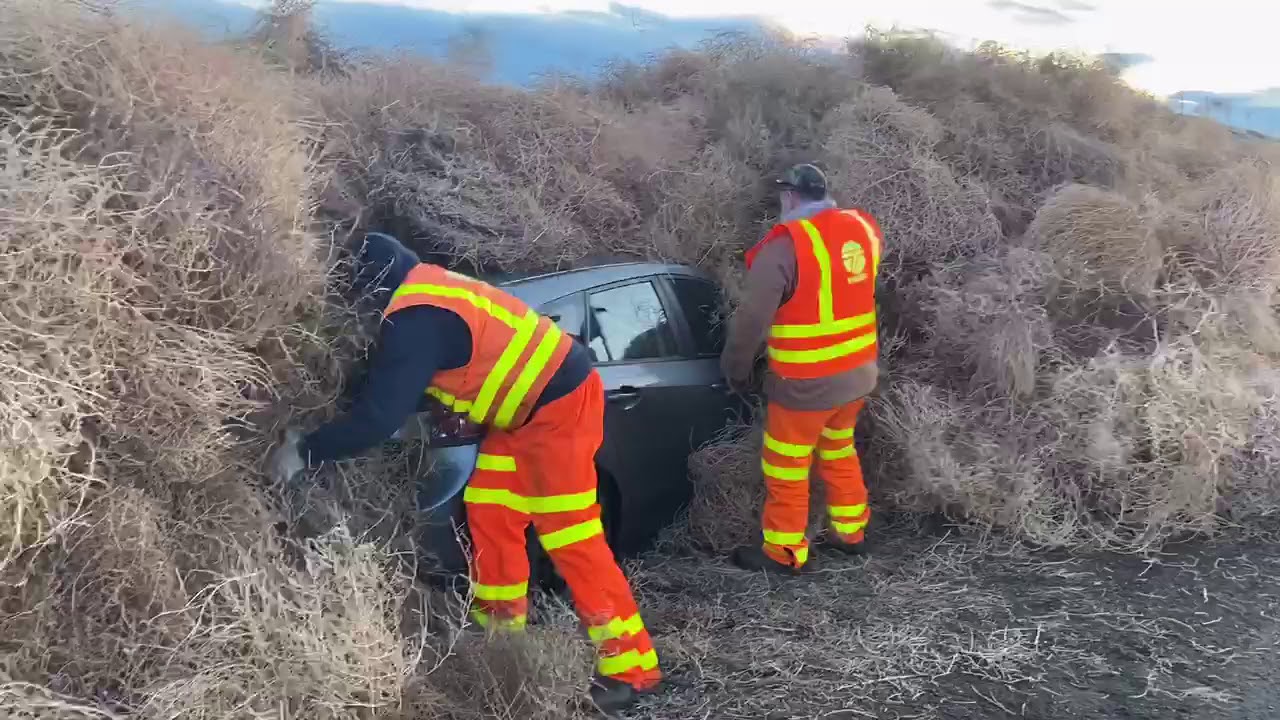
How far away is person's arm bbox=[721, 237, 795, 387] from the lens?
4.50 m

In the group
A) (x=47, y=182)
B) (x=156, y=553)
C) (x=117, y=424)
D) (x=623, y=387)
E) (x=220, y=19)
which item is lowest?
(x=623, y=387)

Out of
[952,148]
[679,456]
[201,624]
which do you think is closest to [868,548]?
[679,456]

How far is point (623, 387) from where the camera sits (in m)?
4.27

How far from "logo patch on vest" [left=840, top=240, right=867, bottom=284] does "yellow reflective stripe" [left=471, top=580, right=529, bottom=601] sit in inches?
83.9

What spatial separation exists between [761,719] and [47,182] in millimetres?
2689

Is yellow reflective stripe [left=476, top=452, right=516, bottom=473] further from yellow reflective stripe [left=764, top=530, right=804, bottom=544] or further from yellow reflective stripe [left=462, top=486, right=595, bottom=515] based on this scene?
yellow reflective stripe [left=764, top=530, right=804, bottom=544]

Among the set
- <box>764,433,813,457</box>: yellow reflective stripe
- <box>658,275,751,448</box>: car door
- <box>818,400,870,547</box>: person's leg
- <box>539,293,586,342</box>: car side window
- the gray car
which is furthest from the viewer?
<box>818,400,870,547</box>: person's leg

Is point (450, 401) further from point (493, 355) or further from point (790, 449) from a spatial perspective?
point (790, 449)

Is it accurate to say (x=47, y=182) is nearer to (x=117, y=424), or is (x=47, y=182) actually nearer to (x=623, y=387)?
(x=117, y=424)

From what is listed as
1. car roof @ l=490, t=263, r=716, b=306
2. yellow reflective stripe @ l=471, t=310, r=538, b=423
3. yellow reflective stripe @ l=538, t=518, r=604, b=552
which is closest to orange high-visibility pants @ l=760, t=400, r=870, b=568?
car roof @ l=490, t=263, r=716, b=306

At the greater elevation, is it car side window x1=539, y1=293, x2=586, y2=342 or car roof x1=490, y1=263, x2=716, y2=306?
car roof x1=490, y1=263, x2=716, y2=306

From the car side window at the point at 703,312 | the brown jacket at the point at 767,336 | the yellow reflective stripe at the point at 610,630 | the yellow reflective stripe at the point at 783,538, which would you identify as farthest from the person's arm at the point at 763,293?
the yellow reflective stripe at the point at 610,630

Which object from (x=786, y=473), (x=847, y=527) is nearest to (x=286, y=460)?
(x=786, y=473)

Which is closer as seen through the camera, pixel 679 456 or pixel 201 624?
pixel 201 624
